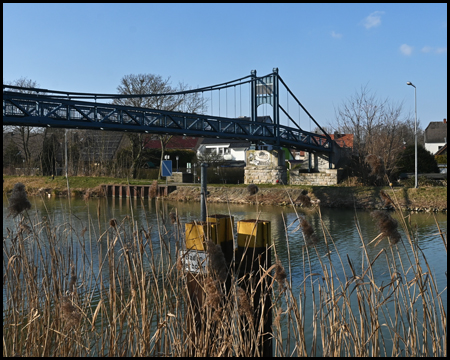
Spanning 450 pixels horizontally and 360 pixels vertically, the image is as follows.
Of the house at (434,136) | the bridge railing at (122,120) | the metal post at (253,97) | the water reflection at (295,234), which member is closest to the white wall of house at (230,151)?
the house at (434,136)

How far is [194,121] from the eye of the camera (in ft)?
70.6

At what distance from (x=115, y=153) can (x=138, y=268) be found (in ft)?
101

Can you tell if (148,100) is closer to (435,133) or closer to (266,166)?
(266,166)

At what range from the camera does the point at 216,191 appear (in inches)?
845

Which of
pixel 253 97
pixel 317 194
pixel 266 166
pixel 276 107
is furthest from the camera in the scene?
pixel 253 97

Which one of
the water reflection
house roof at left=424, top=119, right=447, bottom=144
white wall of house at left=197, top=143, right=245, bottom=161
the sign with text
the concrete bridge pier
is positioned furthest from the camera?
house roof at left=424, top=119, right=447, bottom=144

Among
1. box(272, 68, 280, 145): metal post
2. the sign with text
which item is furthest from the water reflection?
box(272, 68, 280, 145): metal post

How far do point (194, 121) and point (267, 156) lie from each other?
4.69 meters

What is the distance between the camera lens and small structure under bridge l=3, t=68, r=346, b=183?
1576cm

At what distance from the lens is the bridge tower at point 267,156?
24234mm

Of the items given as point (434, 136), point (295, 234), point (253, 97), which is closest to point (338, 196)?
point (295, 234)

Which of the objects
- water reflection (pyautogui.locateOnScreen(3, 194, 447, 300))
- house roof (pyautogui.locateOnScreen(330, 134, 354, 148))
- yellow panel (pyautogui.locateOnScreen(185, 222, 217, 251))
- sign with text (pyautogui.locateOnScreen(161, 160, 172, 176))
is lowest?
water reflection (pyautogui.locateOnScreen(3, 194, 447, 300))

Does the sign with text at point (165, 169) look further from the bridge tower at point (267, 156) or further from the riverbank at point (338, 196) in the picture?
the bridge tower at point (267, 156)

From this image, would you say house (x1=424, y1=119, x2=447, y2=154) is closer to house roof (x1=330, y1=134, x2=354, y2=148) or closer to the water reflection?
house roof (x1=330, y1=134, x2=354, y2=148)
